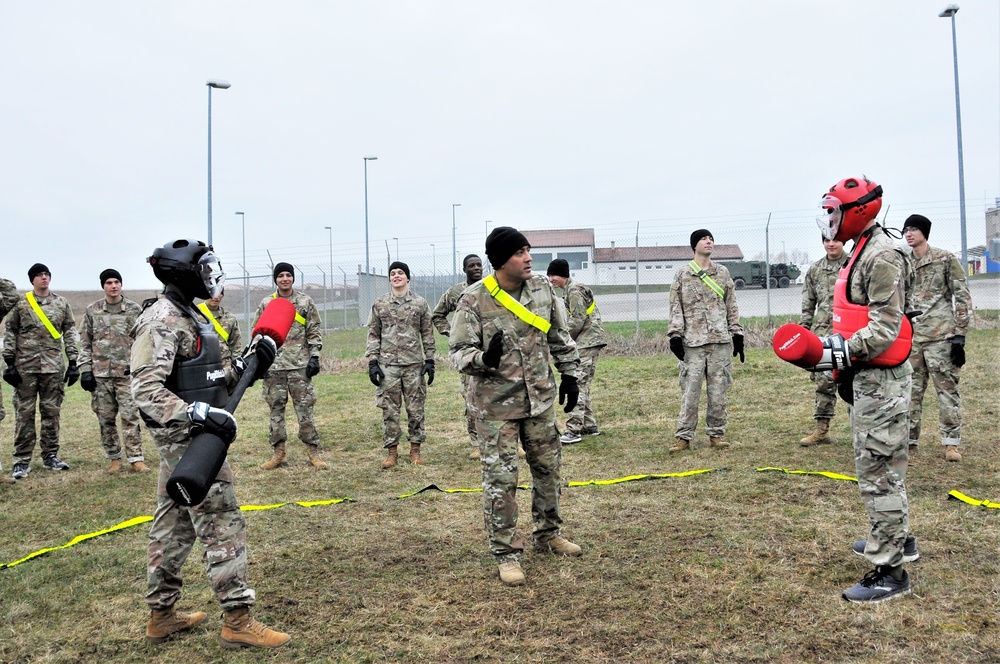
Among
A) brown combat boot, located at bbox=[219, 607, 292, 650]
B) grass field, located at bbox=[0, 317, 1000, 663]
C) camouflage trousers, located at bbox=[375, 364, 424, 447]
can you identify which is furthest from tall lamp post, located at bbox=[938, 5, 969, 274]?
brown combat boot, located at bbox=[219, 607, 292, 650]

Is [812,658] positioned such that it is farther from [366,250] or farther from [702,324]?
[366,250]

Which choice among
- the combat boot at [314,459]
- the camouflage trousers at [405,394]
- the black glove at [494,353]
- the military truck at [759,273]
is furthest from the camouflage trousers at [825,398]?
the military truck at [759,273]

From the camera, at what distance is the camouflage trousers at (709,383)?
8727mm

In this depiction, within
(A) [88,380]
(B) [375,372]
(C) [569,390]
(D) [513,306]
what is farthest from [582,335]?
(A) [88,380]

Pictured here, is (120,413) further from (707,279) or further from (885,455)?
(885,455)

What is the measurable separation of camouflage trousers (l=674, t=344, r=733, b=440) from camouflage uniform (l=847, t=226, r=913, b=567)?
4.12 meters

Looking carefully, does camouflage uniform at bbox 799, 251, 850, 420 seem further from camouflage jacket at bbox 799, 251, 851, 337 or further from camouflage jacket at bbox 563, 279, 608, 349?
camouflage jacket at bbox 563, 279, 608, 349

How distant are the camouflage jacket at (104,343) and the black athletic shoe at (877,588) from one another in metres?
7.91

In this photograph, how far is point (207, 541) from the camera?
4.18 meters

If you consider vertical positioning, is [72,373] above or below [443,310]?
below

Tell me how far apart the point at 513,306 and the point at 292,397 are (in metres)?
4.46

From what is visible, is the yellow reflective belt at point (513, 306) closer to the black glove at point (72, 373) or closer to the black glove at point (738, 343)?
the black glove at point (738, 343)

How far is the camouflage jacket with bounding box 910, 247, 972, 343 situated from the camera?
7914mm

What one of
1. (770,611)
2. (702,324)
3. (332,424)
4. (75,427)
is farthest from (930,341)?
(75,427)
